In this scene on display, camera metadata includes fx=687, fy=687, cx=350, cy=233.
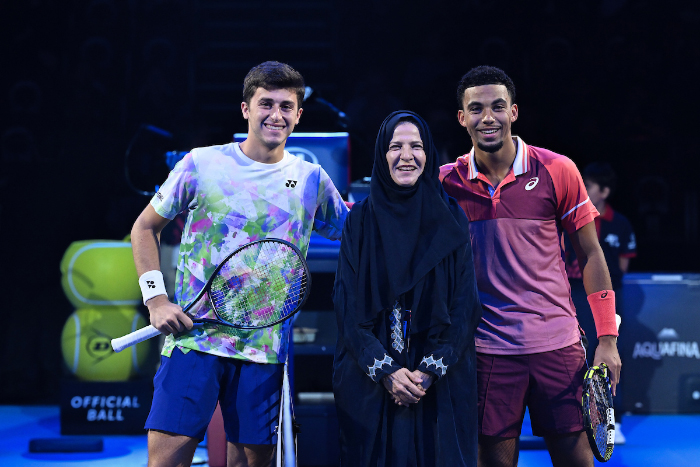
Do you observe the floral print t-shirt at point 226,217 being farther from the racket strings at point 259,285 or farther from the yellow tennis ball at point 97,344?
the yellow tennis ball at point 97,344

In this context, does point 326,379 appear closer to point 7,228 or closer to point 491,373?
point 491,373

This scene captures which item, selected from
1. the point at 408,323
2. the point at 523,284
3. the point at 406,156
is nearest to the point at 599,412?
the point at 523,284

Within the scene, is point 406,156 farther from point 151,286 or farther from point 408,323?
point 151,286

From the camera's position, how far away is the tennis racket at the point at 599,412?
206 centimetres

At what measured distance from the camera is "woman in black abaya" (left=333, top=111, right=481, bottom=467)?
1988 mm

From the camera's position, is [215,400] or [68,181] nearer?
[215,400]

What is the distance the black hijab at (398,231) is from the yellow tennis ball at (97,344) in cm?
301

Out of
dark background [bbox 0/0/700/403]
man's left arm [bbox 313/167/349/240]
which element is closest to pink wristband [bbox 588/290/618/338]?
man's left arm [bbox 313/167/349/240]

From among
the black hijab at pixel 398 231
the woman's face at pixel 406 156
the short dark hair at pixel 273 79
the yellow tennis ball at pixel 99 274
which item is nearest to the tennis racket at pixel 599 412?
the black hijab at pixel 398 231

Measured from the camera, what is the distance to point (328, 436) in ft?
11.6

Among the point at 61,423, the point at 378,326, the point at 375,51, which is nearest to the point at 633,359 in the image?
the point at 375,51

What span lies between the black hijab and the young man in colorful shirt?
0.23 m

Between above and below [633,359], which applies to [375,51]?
above

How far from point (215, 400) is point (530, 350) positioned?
1003 mm
